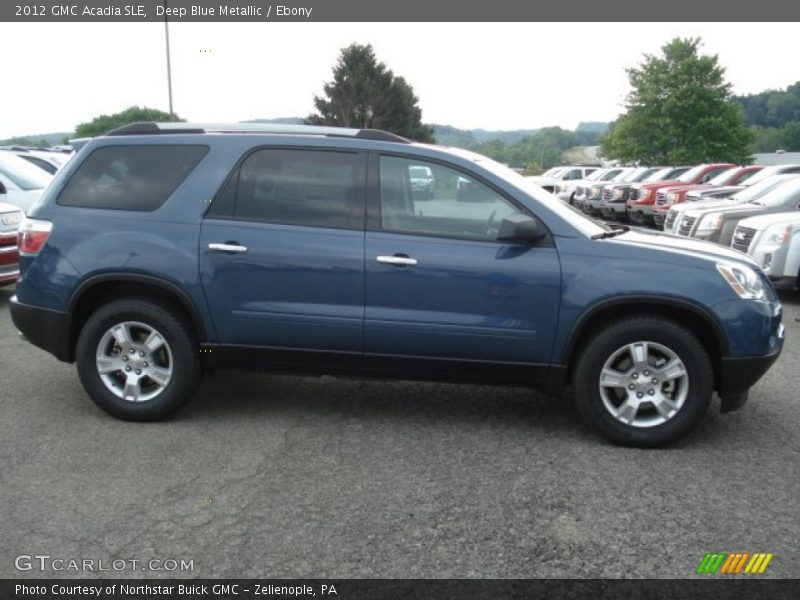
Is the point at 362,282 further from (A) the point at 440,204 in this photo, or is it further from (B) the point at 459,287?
(A) the point at 440,204

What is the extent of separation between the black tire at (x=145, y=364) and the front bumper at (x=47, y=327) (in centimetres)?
10

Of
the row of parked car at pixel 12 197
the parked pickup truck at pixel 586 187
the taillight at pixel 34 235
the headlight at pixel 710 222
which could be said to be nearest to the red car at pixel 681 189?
the parked pickup truck at pixel 586 187

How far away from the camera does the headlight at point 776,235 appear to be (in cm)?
956

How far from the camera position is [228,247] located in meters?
4.88

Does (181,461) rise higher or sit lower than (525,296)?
lower

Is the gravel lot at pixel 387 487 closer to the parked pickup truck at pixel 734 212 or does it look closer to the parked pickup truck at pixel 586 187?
the parked pickup truck at pixel 734 212

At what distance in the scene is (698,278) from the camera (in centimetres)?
463

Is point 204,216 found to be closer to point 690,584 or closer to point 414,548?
point 414,548

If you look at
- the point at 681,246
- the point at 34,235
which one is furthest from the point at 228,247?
the point at 681,246

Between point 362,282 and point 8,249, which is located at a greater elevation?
point 362,282

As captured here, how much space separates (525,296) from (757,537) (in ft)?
5.80

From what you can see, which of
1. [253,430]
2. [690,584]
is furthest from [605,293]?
[253,430]

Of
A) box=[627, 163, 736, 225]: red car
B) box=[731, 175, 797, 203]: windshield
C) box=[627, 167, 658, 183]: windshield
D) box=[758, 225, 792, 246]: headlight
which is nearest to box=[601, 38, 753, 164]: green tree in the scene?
box=[627, 167, 658, 183]: windshield

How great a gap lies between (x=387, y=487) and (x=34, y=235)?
2844mm
